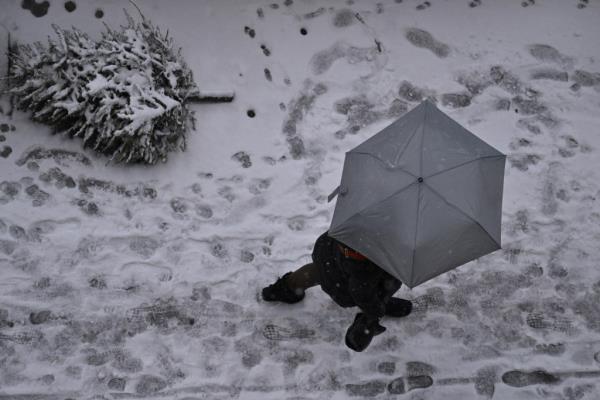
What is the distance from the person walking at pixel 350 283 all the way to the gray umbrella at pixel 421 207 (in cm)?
27

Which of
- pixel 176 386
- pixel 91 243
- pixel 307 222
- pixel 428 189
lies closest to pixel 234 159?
pixel 307 222

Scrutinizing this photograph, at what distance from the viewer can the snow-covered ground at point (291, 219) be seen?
419cm

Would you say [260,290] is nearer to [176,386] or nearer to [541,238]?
[176,386]

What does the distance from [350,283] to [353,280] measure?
0.03 metres

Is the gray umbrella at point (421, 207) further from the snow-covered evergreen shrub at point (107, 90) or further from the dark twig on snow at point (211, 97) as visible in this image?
the dark twig on snow at point (211, 97)

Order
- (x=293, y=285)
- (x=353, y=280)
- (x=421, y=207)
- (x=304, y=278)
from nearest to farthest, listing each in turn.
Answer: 1. (x=421, y=207)
2. (x=353, y=280)
3. (x=304, y=278)
4. (x=293, y=285)

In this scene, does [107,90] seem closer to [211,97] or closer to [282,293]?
[211,97]

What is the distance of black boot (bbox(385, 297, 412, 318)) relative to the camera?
14.0ft

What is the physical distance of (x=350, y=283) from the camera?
3.57m

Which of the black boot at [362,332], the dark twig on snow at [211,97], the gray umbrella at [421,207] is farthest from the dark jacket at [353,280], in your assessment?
the dark twig on snow at [211,97]

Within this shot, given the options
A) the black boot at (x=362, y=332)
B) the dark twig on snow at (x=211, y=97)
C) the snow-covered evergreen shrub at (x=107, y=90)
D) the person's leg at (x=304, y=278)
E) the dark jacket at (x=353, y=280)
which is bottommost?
the black boot at (x=362, y=332)

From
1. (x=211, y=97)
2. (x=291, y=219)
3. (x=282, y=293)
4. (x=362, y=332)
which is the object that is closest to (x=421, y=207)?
(x=362, y=332)

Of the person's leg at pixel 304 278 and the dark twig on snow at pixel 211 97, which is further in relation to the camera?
the dark twig on snow at pixel 211 97

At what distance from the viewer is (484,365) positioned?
4.28 metres
